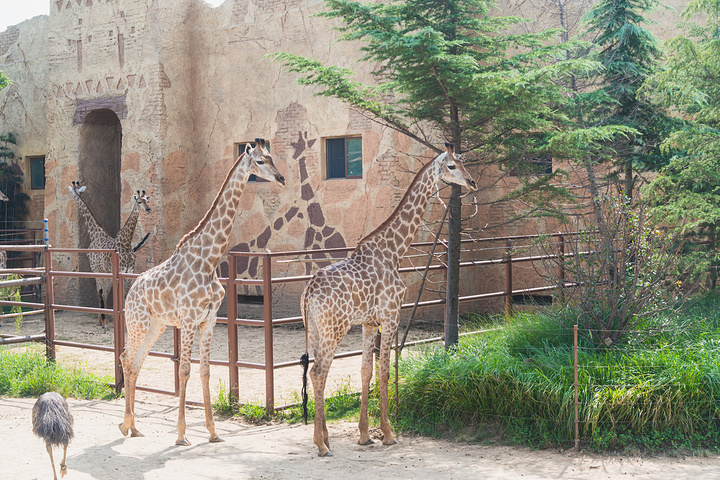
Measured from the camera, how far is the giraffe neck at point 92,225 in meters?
13.7

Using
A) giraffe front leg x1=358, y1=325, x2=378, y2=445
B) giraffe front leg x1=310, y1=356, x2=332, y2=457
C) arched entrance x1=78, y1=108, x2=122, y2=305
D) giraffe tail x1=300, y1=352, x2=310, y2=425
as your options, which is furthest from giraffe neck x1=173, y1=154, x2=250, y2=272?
arched entrance x1=78, y1=108, x2=122, y2=305

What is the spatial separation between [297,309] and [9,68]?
9728 millimetres

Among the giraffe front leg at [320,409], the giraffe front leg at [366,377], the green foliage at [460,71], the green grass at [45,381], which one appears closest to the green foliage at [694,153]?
the green foliage at [460,71]

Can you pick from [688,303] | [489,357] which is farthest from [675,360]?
[688,303]

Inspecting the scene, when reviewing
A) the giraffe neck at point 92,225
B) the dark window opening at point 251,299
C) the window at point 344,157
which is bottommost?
the dark window opening at point 251,299

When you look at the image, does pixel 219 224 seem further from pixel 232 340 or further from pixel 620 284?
pixel 620 284

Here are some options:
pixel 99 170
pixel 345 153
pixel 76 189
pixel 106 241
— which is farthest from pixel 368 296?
pixel 99 170

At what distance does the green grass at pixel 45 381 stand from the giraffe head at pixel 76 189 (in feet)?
18.4

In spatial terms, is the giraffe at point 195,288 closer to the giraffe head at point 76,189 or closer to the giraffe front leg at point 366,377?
the giraffe front leg at point 366,377

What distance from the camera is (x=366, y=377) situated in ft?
20.8

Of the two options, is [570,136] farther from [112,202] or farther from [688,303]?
[112,202]

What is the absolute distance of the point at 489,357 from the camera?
21.5ft

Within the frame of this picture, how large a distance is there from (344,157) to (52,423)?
8366 mm

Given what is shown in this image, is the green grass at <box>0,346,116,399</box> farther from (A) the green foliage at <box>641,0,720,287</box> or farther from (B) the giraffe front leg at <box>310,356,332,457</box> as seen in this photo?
(A) the green foliage at <box>641,0,720,287</box>
